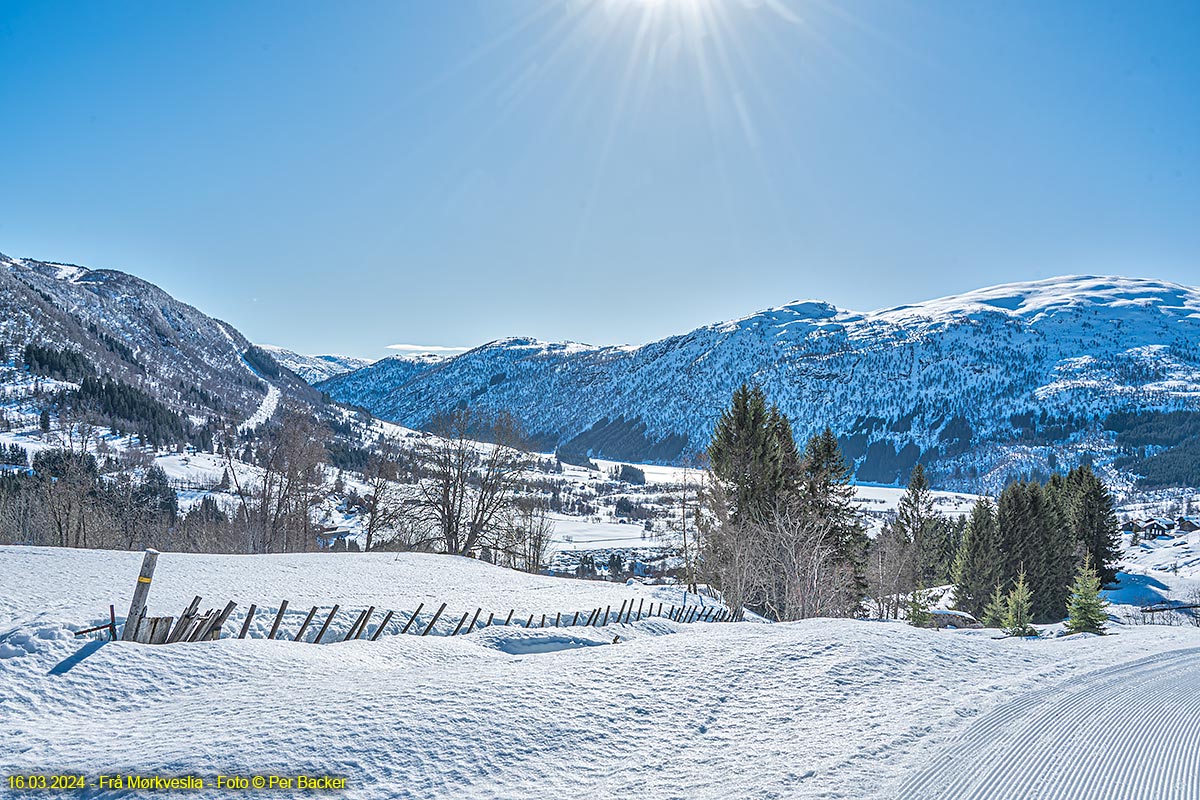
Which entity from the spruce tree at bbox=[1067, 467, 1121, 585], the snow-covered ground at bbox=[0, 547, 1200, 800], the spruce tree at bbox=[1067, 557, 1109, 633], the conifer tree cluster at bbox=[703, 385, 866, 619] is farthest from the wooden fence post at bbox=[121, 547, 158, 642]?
the spruce tree at bbox=[1067, 467, 1121, 585]

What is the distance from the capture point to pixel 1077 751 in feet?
21.2

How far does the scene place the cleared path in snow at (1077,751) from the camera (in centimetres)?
551

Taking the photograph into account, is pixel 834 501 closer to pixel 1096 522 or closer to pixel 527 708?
pixel 527 708

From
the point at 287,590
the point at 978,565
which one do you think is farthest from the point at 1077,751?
the point at 978,565

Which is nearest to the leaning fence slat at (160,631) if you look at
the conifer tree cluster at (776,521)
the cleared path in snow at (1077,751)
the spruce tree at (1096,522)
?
the cleared path in snow at (1077,751)

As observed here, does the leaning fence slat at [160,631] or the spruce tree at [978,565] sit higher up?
the leaning fence slat at [160,631]

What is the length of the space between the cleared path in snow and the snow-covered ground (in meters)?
0.16

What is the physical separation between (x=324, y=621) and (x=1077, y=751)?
12877 millimetres

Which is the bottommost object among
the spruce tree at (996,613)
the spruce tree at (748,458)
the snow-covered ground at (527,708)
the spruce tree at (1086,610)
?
the spruce tree at (996,613)

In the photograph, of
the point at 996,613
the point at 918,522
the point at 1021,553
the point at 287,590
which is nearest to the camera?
the point at 287,590

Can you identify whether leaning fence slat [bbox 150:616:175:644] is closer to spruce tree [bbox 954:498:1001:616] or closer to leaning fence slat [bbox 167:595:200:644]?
leaning fence slat [bbox 167:595:200:644]

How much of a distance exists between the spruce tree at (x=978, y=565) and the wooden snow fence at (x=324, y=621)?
114 ft

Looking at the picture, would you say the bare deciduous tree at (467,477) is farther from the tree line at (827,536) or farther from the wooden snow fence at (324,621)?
the wooden snow fence at (324,621)

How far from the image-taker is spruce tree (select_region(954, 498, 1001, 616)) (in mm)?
48219
